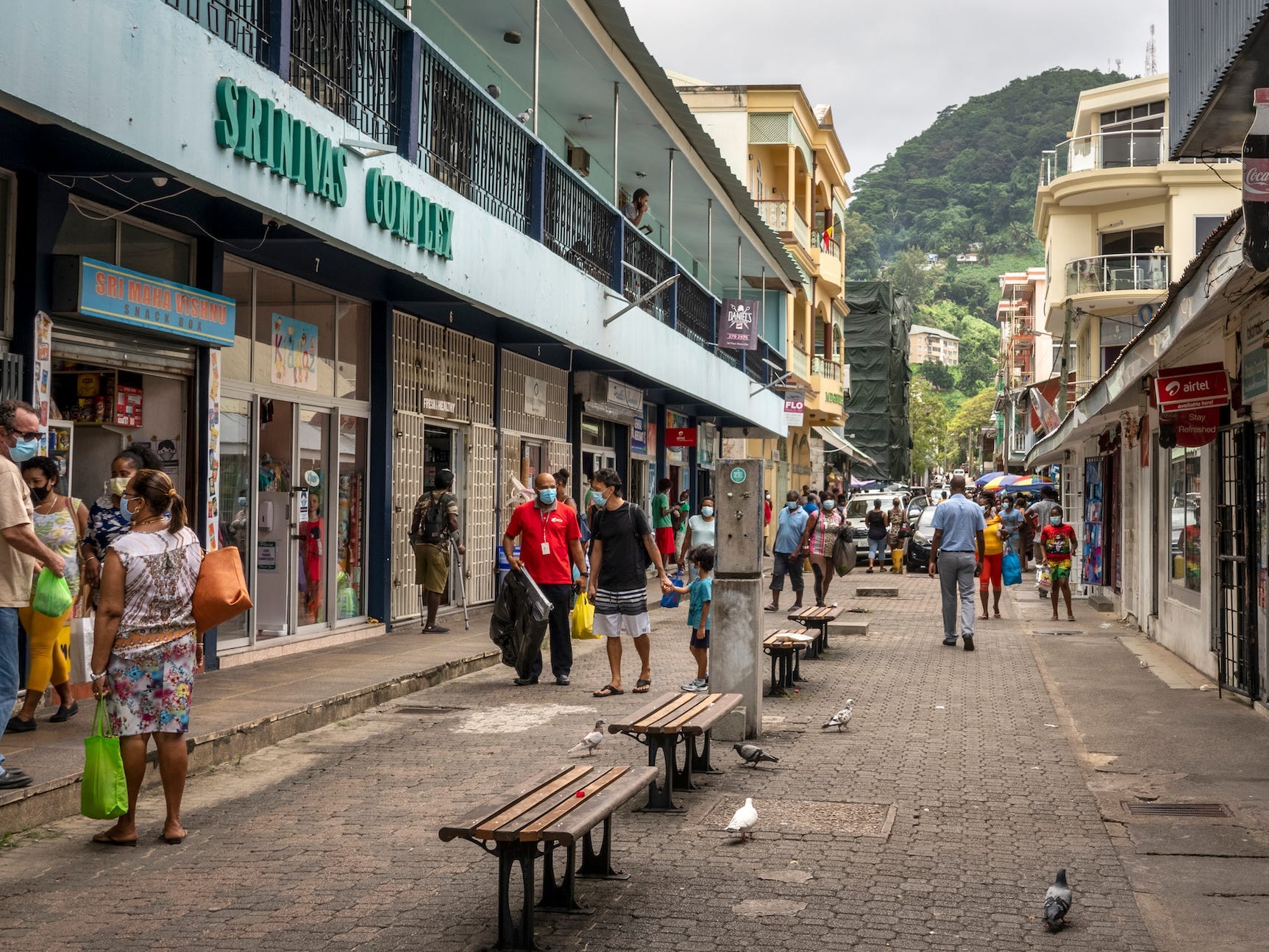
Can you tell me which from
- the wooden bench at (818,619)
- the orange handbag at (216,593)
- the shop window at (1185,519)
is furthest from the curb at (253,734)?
the shop window at (1185,519)

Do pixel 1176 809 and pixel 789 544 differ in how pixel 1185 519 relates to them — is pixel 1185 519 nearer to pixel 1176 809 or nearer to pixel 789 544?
pixel 789 544

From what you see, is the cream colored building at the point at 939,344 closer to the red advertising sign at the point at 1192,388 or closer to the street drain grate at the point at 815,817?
the red advertising sign at the point at 1192,388

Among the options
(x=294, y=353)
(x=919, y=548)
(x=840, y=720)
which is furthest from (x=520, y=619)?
(x=919, y=548)

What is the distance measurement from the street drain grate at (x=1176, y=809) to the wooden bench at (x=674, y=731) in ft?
7.31

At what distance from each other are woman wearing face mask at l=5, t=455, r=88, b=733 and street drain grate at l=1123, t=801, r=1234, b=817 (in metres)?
5.87

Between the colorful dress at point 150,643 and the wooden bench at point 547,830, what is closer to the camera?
the wooden bench at point 547,830

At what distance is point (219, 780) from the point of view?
7.75m

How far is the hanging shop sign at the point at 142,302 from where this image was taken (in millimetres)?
8750

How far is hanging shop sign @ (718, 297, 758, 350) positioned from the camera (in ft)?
83.3

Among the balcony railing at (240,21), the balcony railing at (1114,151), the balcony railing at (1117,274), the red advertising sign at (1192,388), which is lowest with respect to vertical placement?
the red advertising sign at (1192,388)

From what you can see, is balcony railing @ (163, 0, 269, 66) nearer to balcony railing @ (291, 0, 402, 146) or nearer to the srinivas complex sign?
balcony railing @ (291, 0, 402, 146)

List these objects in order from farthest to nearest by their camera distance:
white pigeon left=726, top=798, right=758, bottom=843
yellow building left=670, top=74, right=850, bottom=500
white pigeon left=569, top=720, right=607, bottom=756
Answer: yellow building left=670, top=74, right=850, bottom=500, white pigeon left=569, top=720, right=607, bottom=756, white pigeon left=726, top=798, right=758, bottom=843

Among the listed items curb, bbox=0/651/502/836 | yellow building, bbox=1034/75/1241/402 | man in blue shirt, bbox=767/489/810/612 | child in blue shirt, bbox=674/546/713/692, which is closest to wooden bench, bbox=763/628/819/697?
child in blue shirt, bbox=674/546/713/692

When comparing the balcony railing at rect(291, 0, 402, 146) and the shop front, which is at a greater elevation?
the balcony railing at rect(291, 0, 402, 146)
